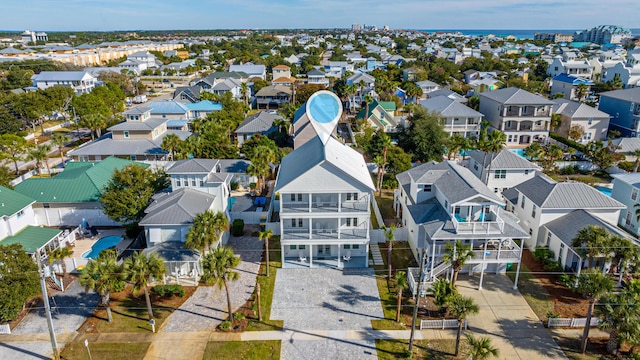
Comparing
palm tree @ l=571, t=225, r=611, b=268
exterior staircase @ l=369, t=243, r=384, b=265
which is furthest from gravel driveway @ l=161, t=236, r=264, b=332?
palm tree @ l=571, t=225, r=611, b=268

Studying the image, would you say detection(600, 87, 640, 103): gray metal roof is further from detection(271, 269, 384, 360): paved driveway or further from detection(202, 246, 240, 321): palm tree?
detection(202, 246, 240, 321): palm tree

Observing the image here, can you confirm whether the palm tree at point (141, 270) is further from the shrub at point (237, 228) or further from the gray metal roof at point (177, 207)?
the shrub at point (237, 228)

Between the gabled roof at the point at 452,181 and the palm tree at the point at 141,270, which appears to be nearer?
the palm tree at the point at 141,270

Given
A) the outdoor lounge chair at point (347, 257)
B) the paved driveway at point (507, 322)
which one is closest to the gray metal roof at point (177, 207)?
the outdoor lounge chair at point (347, 257)

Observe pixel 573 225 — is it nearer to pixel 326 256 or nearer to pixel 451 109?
pixel 326 256

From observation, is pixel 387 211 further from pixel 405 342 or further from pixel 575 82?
pixel 575 82

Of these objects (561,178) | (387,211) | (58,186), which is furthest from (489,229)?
(58,186)
